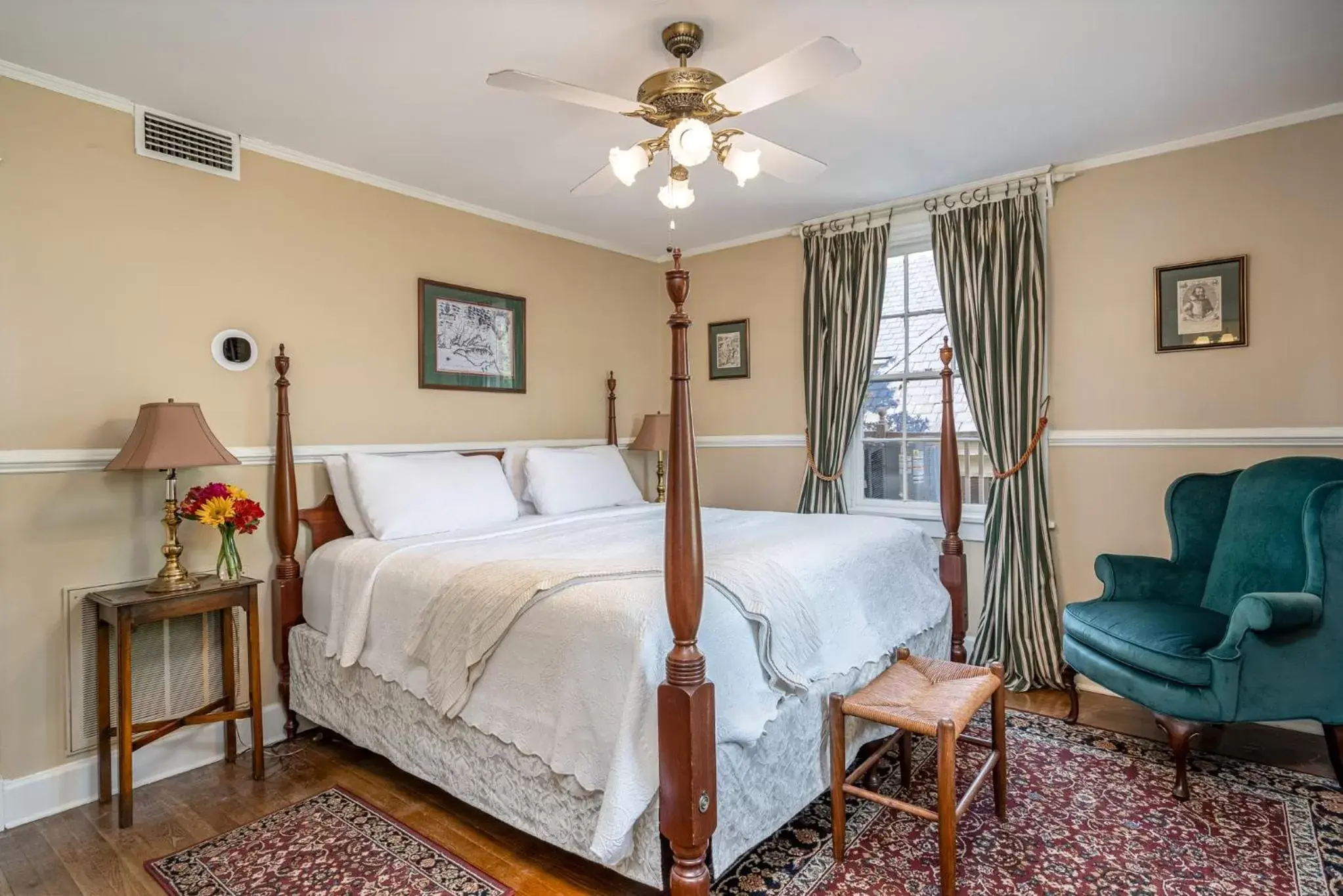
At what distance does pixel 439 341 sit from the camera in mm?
3617

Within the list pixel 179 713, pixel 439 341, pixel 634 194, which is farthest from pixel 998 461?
pixel 179 713

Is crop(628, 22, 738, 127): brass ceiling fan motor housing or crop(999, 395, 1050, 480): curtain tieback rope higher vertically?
crop(628, 22, 738, 127): brass ceiling fan motor housing

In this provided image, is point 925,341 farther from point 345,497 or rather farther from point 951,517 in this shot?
point 345,497

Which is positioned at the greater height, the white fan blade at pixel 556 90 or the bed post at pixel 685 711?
the white fan blade at pixel 556 90

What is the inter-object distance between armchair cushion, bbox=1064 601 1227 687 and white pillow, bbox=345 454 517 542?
2435 millimetres

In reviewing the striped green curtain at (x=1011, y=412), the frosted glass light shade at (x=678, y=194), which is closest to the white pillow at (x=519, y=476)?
the frosted glass light shade at (x=678, y=194)

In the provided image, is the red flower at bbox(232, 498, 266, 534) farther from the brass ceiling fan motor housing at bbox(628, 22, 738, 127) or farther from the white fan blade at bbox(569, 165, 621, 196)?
the brass ceiling fan motor housing at bbox(628, 22, 738, 127)

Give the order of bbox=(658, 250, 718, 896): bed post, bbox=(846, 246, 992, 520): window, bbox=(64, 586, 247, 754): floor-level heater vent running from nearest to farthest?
bbox=(658, 250, 718, 896): bed post < bbox=(64, 586, 247, 754): floor-level heater vent < bbox=(846, 246, 992, 520): window

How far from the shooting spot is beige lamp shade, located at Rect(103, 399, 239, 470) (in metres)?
2.35

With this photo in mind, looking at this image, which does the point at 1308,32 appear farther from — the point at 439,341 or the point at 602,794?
the point at 439,341

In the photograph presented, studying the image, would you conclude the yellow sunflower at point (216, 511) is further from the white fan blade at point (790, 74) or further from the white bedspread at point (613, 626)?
the white fan blade at point (790, 74)

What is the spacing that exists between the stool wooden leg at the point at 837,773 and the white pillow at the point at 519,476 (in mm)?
2020

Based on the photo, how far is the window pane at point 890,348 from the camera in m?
3.99

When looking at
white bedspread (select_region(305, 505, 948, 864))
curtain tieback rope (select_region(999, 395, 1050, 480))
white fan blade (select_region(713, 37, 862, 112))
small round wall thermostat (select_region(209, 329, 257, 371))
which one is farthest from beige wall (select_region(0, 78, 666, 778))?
curtain tieback rope (select_region(999, 395, 1050, 480))
